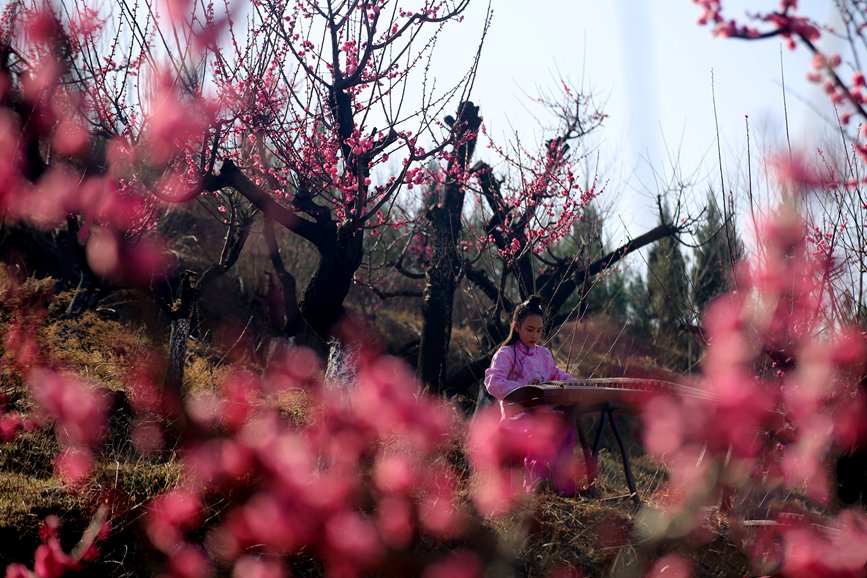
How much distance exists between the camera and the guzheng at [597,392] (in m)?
4.02

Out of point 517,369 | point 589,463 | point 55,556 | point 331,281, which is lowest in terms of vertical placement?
point 55,556

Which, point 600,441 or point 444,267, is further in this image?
point 444,267

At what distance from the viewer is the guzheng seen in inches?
158

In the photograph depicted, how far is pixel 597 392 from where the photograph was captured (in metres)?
4.11

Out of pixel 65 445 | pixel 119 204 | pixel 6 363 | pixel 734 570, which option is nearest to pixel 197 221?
pixel 119 204

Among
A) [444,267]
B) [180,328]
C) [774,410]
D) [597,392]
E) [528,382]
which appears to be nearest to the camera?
[774,410]

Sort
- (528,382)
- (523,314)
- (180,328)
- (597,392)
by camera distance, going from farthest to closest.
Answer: (180,328)
(523,314)
(528,382)
(597,392)

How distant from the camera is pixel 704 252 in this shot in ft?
47.9

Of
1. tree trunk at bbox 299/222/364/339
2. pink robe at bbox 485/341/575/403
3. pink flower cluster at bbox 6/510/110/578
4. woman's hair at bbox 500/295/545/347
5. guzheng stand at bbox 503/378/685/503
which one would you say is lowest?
pink flower cluster at bbox 6/510/110/578

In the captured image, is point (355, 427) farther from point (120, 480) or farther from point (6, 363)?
point (6, 363)

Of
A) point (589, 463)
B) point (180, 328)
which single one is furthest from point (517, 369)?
point (180, 328)

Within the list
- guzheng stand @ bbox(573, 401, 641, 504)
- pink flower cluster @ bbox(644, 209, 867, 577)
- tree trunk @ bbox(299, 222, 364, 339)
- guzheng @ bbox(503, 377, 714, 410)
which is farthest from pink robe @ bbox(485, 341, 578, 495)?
tree trunk @ bbox(299, 222, 364, 339)

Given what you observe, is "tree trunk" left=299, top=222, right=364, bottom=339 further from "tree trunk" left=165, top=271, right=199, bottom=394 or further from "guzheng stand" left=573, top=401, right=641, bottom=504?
"guzheng stand" left=573, top=401, right=641, bottom=504

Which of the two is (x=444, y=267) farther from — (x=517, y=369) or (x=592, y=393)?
(x=592, y=393)
